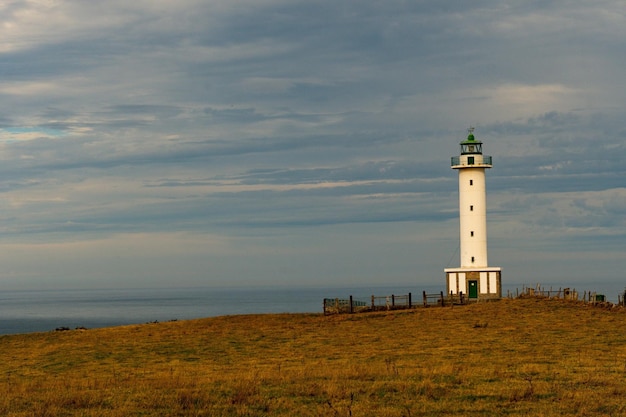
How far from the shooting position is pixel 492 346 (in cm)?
3522

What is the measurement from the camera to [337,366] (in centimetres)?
2917

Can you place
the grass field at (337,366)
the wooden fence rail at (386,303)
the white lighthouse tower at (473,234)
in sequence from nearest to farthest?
the grass field at (337,366), the wooden fence rail at (386,303), the white lighthouse tower at (473,234)

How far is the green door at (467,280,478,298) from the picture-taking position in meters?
67.2

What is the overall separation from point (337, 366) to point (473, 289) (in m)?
40.1

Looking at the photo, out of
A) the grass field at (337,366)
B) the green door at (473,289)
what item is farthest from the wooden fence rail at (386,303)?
the green door at (473,289)

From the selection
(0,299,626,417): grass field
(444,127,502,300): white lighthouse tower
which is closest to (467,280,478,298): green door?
(444,127,502,300): white lighthouse tower

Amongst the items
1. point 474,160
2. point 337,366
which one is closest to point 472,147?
point 474,160

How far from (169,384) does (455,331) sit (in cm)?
2194

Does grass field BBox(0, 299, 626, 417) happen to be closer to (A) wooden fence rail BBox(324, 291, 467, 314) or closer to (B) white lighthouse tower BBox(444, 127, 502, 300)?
(A) wooden fence rail BBox(324, 291, 467, 314)

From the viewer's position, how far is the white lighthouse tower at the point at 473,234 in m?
67.1

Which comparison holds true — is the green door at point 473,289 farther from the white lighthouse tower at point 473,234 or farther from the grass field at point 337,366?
the grass field at point 337,366

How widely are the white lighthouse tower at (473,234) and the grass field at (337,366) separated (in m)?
11.7

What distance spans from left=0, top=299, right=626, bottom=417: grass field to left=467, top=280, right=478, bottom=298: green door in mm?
11853

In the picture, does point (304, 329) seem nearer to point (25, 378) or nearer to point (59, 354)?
point (59, 354)
